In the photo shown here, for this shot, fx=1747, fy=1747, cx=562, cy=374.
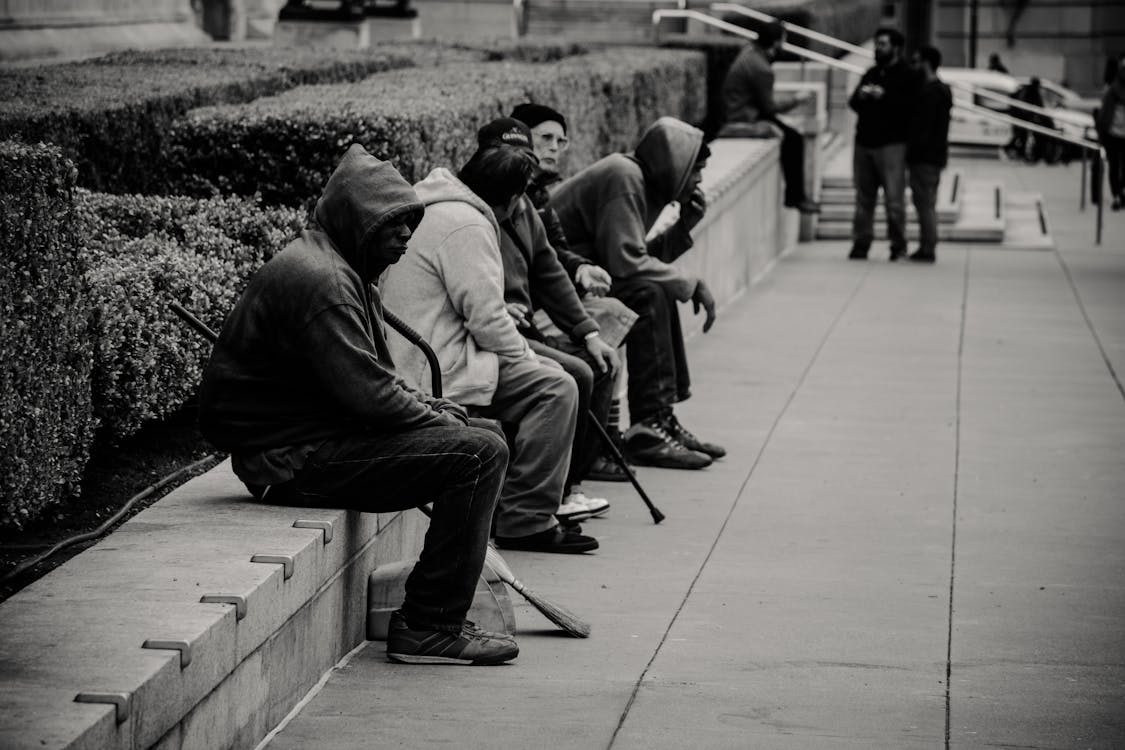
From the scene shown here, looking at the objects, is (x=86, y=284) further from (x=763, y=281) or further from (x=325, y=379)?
(x=763, y=281)

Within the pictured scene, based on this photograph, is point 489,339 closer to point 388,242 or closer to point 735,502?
point 388,242

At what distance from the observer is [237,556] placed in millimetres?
4848

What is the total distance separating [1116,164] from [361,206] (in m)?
20.3

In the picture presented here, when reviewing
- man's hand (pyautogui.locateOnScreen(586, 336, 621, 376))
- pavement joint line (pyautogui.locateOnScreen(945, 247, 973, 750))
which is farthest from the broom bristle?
man's hand (pyautogui.locateOnScreen(586, 336, 621, 376))

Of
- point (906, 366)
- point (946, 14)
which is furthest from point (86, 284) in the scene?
point (946, 14)

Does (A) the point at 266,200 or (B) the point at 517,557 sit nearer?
(B) the point at 517,557

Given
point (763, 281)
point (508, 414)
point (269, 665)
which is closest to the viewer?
point (269, 665)

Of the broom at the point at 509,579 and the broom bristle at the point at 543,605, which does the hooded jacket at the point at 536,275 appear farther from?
the broom bristle at the point at 543,605

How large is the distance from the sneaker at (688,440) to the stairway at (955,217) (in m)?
10.1

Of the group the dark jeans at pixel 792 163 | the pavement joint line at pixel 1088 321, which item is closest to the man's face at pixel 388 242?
the pavement joint line at pixel 1088 321

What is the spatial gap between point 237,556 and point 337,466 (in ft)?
1.70

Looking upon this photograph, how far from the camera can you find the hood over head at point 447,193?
6.68m

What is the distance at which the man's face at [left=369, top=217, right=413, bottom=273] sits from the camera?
5250mm

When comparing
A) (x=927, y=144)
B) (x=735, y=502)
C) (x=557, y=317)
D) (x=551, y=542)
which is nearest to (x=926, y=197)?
(x=927, y=144)
